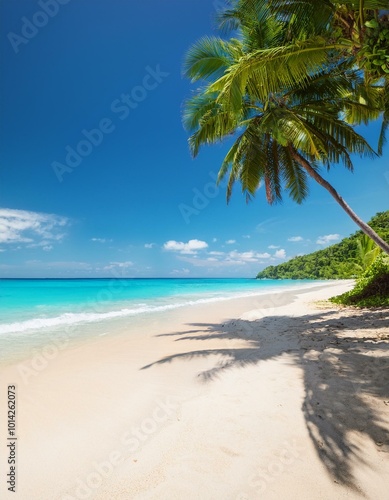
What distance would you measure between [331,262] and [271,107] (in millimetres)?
51971

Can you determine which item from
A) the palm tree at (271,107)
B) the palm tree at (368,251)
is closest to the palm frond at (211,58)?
the palm tree at (271,107)

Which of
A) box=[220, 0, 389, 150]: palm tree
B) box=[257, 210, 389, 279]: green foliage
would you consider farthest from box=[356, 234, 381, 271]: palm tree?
box=[257, 210, 389, 279]: green foliage

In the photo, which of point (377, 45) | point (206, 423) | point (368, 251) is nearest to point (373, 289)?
point (368, 251)

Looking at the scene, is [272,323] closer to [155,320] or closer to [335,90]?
[155,320]

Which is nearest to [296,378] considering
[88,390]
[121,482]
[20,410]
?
[121,482]

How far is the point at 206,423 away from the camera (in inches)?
125

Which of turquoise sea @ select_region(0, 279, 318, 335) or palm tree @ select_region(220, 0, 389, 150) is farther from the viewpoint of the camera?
turquoise sea @ select_region(0, 279, 318, 335)

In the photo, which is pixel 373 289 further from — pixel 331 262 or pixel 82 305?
pixel 331 262

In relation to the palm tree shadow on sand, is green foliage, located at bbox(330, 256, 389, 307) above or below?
above

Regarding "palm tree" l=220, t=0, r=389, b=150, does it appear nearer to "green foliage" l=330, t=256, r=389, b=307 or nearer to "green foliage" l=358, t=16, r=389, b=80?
"green foliage" l=358, t=16, r=389, b=80

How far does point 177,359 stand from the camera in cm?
562

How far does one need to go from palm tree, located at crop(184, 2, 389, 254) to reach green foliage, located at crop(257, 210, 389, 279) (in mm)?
23479

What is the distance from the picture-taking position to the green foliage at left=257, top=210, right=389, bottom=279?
35.9 m

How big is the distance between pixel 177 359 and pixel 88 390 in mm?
1874
